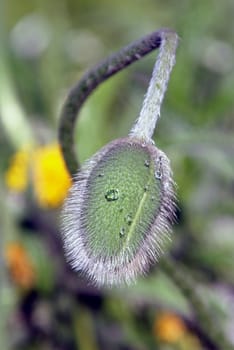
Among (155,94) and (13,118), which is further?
(13,118)

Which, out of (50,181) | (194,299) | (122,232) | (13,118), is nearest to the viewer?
(122,232)

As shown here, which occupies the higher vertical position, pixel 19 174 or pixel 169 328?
pixel 19 174

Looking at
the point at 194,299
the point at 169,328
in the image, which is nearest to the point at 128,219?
the point at 194,299

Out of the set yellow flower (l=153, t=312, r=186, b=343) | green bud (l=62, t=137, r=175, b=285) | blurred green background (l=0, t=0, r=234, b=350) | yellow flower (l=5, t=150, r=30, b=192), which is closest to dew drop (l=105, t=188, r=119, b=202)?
green bud (l=62, t=137, r=175, b=285)

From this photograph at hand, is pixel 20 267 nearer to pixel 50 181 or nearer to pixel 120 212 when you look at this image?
pixel 50 181

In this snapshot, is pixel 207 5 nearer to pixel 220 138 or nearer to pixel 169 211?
pixel 220 138

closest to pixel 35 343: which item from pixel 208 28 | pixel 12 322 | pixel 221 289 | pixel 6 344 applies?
pixel 12 322

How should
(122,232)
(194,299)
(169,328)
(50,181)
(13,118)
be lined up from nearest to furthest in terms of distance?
(122,232)
(194,299)
(169,328)
(50,181)
(13,118)
